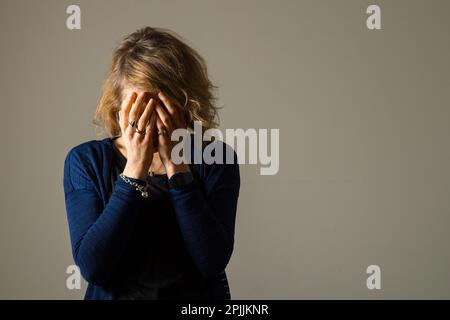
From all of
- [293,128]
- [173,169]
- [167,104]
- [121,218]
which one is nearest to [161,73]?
[167,104]

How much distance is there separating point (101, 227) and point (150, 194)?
15 cm

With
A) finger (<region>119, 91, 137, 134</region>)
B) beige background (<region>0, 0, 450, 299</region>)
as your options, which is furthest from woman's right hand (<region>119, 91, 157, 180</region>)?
beige background (<region>0, 0, 450, 299</region>)

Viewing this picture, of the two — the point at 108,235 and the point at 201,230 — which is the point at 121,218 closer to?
the point at 108,235

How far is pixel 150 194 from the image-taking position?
3.29ft

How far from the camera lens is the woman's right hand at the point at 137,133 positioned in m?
0.94

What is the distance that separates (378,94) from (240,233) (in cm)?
88

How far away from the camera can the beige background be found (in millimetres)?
2037

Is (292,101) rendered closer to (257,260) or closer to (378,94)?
(378,94)

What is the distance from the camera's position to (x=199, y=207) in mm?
931

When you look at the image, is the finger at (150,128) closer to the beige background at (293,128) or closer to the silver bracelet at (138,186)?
the silver bracelet at (138,186)

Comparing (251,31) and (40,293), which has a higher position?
(251,31)

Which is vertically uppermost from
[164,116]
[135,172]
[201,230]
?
[164,116]
